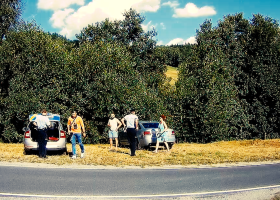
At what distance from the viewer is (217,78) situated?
3062 cm

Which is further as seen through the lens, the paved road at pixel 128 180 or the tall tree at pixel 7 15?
the tall tree at pixel 7 15

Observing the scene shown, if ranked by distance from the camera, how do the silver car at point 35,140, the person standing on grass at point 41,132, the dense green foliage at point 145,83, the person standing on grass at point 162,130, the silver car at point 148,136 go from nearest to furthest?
the person standing on grass at point 41,132 < the silver car at point 35,140 < the person standing on grass at point 162,130 < the silver car at point 148,136 < the dense green foliage at point 145,83

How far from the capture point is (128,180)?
365 inches

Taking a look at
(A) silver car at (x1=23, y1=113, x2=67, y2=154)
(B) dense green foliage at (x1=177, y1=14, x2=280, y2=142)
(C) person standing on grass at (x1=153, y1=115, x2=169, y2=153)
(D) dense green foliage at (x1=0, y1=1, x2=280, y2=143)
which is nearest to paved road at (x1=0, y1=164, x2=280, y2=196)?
(A) silver car at (x1=23, y1=113, x2=67, y2=154)

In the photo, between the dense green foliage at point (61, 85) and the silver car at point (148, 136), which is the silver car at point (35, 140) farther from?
the dense green foliage at point (61, 85)

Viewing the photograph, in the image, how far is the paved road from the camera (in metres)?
7.92

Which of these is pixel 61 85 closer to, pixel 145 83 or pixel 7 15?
pixel 145 83

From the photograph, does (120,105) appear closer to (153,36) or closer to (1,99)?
(1,99)

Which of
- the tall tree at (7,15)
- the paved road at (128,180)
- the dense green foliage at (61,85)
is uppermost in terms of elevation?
the tall tree at (7,15)

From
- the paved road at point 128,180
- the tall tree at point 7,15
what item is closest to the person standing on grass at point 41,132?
the paved road at point 128,180

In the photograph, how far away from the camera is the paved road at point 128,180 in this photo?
7922 millimetres

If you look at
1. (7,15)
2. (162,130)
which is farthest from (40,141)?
(7,15)

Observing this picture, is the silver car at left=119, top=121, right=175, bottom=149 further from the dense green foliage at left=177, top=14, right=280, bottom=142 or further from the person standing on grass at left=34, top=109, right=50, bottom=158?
the dense green foliage at left=177, top=14, right=280, bottom=142

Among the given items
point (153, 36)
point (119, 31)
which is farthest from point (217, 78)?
point (119, 31)
